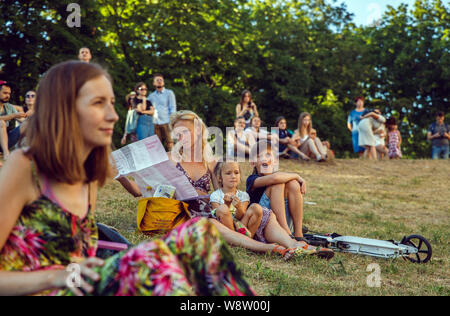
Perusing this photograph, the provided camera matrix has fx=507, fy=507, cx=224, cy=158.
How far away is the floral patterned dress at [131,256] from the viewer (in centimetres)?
182

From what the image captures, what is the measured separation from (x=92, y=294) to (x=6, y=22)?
18158mm

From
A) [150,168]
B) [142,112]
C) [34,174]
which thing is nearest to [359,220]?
[150,168]

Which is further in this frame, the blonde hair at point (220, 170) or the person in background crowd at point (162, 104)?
the person in background crowd at point (162, 104)

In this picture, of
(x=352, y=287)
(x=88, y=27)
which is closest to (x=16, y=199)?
(x=352, y=287)

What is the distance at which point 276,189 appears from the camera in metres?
5.28

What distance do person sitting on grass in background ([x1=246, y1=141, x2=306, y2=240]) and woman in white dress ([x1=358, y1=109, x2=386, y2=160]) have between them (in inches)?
364

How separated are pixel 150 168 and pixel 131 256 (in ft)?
9.87

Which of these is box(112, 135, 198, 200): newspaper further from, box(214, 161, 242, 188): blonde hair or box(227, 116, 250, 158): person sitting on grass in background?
box(227, 116, 250, 158): person sitting on grass in background

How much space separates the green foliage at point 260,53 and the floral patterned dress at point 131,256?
17.1 meters

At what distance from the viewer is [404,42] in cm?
3081

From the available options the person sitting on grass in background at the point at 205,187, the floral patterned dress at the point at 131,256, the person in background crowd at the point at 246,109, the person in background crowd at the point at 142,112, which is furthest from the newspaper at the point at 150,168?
the person in background crowd at the point at 246,109

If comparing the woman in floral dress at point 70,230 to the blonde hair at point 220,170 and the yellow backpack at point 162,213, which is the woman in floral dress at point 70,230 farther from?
the blonde hair at point 220,170

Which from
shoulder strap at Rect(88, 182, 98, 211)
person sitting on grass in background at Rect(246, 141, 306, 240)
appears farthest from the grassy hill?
shoulder strap at Rect(88, 182, 98, 211)

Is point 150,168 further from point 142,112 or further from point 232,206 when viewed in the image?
point 142,112
